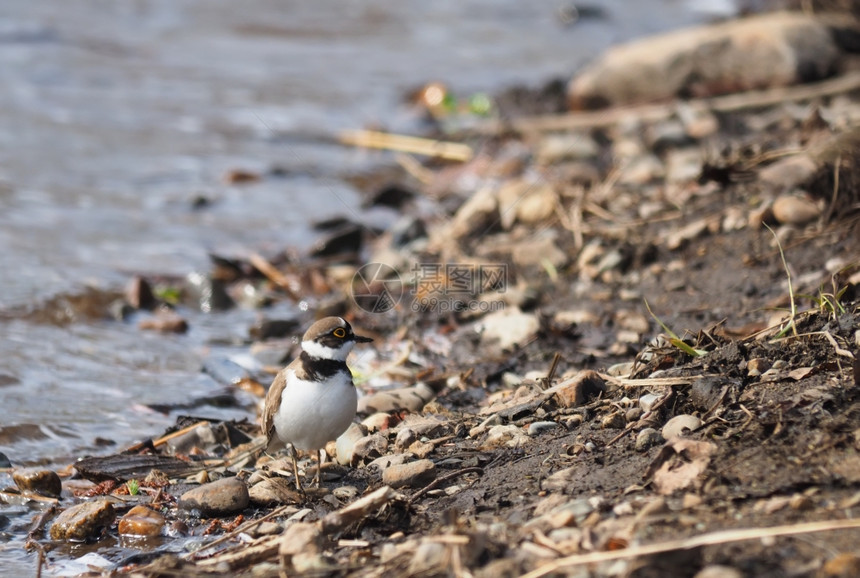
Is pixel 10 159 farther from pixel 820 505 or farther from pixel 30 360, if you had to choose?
pixel 820 505

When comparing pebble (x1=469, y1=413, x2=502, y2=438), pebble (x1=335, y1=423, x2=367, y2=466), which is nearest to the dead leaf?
pebble (x1=469, y1=413, x2=502, y2=438)

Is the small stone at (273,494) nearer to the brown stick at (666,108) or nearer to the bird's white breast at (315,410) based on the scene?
the bird's white breast at (315,410)

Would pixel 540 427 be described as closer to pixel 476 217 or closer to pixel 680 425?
pixel 680 425

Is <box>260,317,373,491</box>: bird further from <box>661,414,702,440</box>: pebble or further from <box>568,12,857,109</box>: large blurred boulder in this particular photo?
<box>568,12,857,109</box>: large blurred boulder

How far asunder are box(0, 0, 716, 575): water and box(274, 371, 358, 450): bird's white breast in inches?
54.9

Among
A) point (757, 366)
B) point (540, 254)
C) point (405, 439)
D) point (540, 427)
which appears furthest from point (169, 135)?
point (757, 366)

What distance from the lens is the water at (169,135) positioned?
696 cm

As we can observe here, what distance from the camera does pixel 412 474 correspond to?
4566 mm

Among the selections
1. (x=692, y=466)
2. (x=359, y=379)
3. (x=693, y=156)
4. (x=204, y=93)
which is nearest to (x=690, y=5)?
(x=204, y=93)

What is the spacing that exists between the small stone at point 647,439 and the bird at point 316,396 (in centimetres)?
152

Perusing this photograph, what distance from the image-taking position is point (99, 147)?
12336mm

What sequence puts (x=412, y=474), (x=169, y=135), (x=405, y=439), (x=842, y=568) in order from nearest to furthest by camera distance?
1. (x=842, y=568)
2. (x=412, y=474)
3. (x=405, y=439)
4. (x=169, y=135)

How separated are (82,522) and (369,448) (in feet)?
5.04

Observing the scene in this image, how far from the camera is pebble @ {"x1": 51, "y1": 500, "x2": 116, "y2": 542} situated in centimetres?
474
